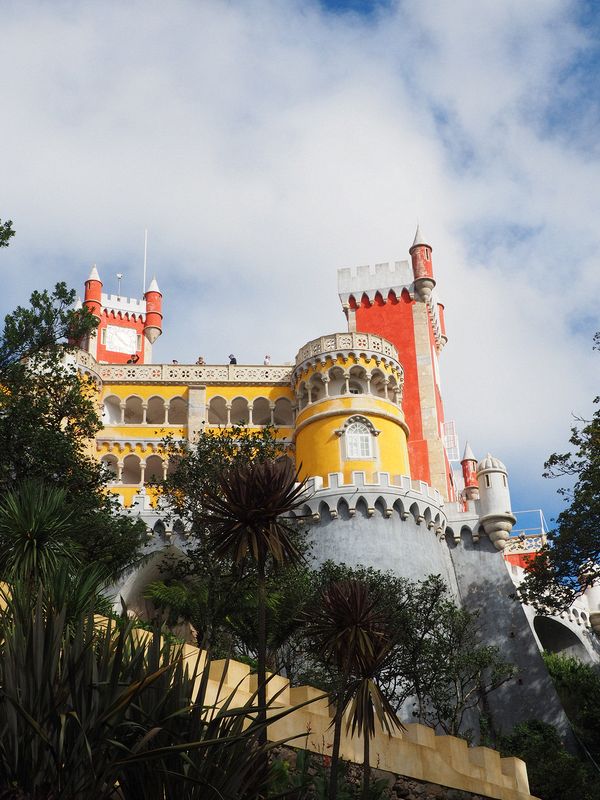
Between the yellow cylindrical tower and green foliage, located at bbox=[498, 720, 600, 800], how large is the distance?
12678 millimetres

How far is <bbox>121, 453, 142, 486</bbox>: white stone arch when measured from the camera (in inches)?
1980

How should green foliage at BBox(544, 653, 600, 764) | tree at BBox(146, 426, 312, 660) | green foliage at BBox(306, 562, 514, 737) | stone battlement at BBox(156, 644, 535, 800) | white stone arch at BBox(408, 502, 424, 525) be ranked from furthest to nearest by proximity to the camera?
white stone arch at BBox(408, 502, 424, 525) → green foliage at BBox(544, 653, 600, 764) → green foliage at BBox(306, 562, 514, 737) → tree at BBox(146, 426, 312, 660) → stone battlement at BBox(156, 644, 535, 800)

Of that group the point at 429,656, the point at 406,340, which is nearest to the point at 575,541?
the point at 429,656

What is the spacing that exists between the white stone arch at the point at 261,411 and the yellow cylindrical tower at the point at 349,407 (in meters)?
3.84

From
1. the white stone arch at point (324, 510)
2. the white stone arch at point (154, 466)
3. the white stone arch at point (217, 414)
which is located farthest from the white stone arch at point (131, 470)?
the white stone arch at point (324, 510)

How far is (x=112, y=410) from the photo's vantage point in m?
52.0

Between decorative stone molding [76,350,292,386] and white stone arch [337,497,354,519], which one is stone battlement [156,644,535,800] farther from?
decorative stone molding [76,350,292,386]

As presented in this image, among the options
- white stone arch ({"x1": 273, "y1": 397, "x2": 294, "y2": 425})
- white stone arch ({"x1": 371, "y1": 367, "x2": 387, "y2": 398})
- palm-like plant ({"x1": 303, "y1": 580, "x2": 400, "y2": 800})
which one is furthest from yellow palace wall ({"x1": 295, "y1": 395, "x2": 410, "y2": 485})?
palm-like plant ({"x1": 303, "y1": 580, "x2": 400, "y2": 800})

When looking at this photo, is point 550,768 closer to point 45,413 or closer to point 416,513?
point 416,513

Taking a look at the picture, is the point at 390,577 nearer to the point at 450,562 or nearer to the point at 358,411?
the point at 450,562

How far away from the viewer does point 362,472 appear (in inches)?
1576

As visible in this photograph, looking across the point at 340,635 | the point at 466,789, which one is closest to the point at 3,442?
the point at 340,635

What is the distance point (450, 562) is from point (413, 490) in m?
3.65

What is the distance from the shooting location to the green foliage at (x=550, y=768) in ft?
88.3
